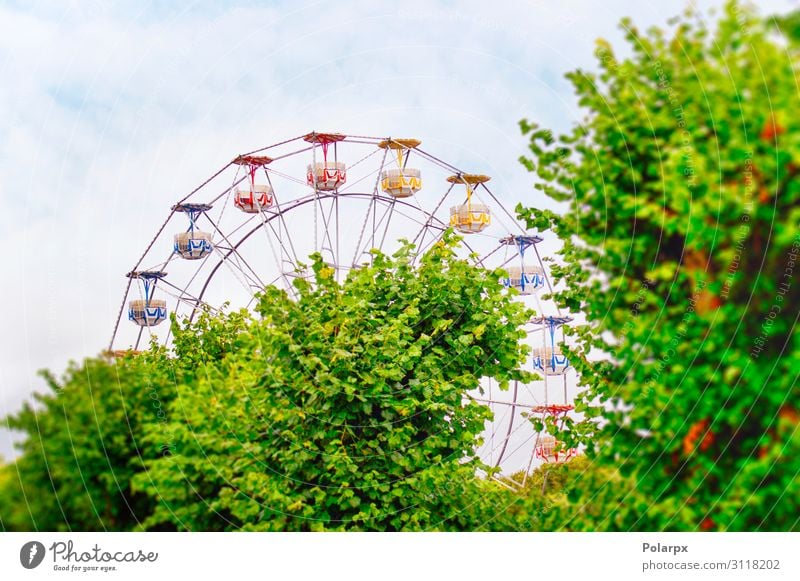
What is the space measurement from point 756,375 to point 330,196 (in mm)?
10868

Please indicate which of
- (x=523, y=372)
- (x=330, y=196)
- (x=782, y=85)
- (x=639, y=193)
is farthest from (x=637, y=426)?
(x=330, y=196)

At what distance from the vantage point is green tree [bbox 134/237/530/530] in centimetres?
770

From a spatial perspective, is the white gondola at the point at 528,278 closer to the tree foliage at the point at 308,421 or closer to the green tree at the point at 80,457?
the tree foliage at the point at 308,421

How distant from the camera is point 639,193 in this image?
567 centimetres

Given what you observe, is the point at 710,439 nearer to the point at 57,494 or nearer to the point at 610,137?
the point at 610,137

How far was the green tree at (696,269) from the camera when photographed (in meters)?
4.78

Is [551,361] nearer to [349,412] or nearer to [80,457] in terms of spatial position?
[349,412]
